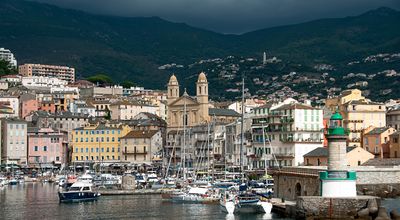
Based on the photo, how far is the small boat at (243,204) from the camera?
183 feet

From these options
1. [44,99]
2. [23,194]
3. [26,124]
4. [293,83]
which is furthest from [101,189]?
[293,83]

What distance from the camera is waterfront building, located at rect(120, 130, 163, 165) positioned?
115m

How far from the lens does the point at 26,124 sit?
378 feet

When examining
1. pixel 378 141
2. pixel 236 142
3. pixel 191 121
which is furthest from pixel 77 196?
pixel 191 121

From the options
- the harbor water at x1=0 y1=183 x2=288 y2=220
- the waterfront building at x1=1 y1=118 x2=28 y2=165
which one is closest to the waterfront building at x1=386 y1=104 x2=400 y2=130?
the harbor water at x1=0 y1=183 x2=288 y2=220

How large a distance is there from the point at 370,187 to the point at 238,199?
9846 mm

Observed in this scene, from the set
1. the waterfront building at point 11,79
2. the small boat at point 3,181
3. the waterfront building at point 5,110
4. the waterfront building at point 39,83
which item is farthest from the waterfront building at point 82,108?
the small boat at point 3,181

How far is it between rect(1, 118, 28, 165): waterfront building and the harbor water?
35.3 metres

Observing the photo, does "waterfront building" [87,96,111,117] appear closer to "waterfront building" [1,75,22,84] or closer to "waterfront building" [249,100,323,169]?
"waterfront building" [1,75,22,84]

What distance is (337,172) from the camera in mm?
47844

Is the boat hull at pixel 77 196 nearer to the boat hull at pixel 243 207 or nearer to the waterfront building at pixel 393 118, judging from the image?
the boat hull at pixel 243 207

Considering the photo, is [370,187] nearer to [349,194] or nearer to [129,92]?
[349,194]

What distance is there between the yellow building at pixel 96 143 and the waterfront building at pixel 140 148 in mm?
1346

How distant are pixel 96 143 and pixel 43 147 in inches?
277
